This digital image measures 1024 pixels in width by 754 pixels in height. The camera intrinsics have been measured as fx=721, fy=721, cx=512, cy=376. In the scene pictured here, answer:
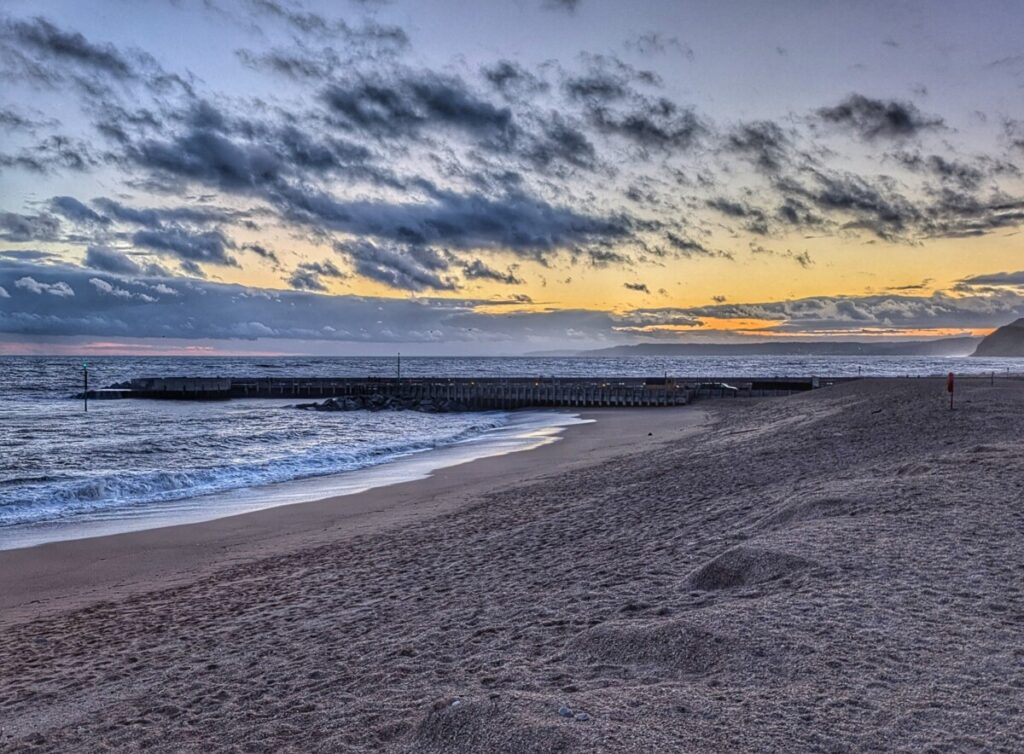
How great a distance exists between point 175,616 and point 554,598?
452 centimetres

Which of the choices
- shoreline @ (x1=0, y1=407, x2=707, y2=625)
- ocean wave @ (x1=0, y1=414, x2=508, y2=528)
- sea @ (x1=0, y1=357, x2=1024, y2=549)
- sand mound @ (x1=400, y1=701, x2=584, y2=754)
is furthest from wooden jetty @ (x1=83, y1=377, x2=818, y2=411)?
sand mound @ (x1=400, y1=701, x2=584, y2=754)

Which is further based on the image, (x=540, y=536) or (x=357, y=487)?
(x=357, y=487)

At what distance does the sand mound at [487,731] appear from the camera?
13.2 ft

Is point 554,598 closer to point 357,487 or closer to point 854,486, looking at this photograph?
point 854,486

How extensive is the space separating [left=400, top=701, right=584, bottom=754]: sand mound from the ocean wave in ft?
46.9

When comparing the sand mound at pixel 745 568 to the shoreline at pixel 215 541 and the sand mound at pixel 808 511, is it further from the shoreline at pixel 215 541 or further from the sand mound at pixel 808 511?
the shoreline at pixel 215 541

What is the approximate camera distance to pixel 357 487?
1881cm

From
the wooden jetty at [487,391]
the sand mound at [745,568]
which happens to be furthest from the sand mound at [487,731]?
the wooden jetty at [487,391]

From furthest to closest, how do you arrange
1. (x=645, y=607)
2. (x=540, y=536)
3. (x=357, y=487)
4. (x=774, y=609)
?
(x=357, y=487)
(x=540, y=536)
(x=645, y=607)
(x=774, y=609)

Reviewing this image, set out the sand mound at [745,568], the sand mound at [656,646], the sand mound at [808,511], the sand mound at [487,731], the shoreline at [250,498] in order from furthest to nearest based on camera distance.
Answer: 1. the shoreline at [250,498]
2. the sand mound at [808,511]
3. the sand mound at [745,568]
4. the sand mound at [656,646]
5. the sand mound at [487,731]

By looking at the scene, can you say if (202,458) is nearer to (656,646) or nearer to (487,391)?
(656,646)

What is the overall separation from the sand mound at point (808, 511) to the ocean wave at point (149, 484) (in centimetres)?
1442

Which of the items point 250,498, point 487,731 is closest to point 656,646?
point 487,731

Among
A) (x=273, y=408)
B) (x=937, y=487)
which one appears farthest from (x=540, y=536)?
(x=273, y=408)
